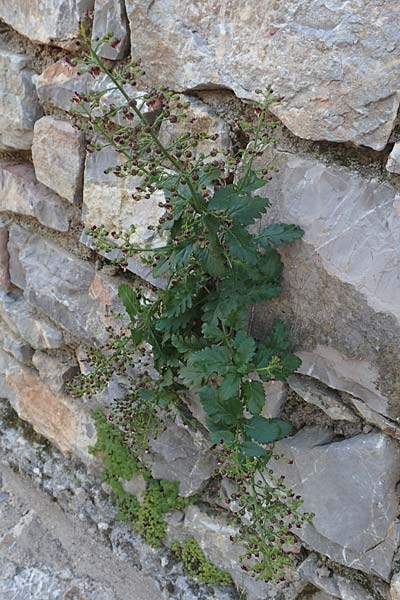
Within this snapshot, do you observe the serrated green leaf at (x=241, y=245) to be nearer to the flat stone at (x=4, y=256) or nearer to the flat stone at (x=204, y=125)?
the flat stone at (x=204, y=125)

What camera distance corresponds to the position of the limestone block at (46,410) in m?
1.82

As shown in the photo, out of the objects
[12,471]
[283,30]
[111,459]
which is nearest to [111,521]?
[111,459]

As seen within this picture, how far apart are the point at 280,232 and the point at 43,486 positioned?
1.23m

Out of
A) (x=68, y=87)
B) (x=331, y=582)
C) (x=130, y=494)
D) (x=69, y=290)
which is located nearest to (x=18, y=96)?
(x=68, y=87)

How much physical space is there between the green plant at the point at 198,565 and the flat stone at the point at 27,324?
652 mm

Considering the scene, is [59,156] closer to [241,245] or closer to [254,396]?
[241,245]

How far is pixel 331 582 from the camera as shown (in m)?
1.31

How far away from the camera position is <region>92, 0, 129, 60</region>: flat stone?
1.28m

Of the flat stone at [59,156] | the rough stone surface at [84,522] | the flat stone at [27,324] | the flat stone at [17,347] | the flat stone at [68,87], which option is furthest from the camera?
the flat stone at [17,347]

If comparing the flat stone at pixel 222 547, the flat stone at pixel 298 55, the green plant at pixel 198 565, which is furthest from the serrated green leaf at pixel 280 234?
the green plant at pixel 198 565

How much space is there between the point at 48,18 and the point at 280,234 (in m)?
0.77

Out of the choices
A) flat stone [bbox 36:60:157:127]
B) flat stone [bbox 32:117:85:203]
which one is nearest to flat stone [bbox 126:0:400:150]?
flat stone [bbox 36:60:157:127]

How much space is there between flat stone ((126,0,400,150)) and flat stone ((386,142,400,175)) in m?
0.02

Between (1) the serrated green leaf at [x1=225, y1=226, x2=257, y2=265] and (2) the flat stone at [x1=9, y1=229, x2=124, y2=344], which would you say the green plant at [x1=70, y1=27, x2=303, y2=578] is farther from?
(2) the flat stone at [x1=9, y1=229, x2=124, y2=344]
